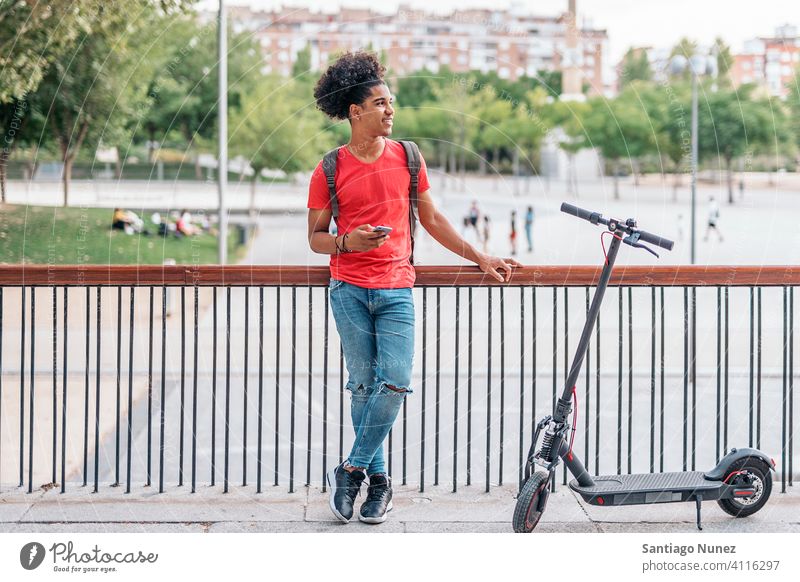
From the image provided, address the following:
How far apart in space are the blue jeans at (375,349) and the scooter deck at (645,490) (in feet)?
2.92

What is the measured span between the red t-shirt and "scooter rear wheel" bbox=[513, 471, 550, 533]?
3.20 feet

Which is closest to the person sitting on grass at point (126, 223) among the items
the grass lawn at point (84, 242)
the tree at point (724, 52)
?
the grass lawn at point (84, 242)

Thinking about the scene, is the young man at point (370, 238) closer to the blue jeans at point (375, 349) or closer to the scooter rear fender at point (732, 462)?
the blue jeans at point (375, 349)

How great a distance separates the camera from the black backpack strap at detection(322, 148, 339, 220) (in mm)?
4238

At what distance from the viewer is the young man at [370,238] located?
427cm

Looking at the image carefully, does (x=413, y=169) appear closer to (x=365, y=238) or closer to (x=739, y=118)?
(x=365, y=238)

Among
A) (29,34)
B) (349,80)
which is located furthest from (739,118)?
(349,80)

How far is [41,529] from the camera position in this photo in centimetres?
450

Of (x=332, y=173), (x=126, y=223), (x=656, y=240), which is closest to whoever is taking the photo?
(x=656, y=240)

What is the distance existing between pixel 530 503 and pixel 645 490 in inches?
21.5

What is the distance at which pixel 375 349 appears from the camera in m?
4.41

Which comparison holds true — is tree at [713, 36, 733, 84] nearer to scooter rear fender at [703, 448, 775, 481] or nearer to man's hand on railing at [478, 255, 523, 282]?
man's hand on railing at [478, 255, 523, 282]

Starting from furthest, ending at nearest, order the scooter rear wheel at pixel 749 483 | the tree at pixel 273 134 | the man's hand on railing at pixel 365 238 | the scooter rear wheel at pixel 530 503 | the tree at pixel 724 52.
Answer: the tree at pixel 273 134, the tree at pixel 724 52, the scooter rear wheel at pixel 749 483, the scooter rear wheel at pixel 530 503, the man's hand on railing at pixel 365 238

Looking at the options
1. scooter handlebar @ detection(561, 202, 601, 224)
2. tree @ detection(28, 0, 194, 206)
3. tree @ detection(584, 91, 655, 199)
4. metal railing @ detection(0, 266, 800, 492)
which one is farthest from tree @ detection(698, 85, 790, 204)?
scooter handlebar @ detection(561, 202, 601, 224)
